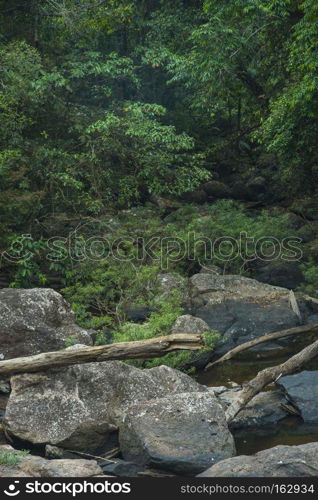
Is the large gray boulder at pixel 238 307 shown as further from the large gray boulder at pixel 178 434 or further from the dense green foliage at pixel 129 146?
the large gray boulder at pixel 178 434

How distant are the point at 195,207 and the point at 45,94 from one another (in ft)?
15.3

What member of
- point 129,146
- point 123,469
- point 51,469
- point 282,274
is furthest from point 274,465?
point 129,146

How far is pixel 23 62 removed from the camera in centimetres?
1781

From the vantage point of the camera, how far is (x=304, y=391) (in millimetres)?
10352

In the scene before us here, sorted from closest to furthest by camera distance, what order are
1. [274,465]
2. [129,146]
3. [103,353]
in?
1. [274,465]
2. [103,353]
3. [129,146]

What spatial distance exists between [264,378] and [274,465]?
3.27 m

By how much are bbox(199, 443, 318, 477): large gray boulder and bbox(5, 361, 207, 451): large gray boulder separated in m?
2.07

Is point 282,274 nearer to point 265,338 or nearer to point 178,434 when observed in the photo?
point 265,338

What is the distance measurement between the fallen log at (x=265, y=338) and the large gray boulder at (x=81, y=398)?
8.29 feet

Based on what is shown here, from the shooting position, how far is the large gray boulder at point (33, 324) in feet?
39.5

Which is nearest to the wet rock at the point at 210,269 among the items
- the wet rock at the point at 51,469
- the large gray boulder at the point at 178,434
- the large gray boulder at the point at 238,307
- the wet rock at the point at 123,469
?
the large gray boulder at the point at 238,307

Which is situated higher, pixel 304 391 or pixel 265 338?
pixel 304 391

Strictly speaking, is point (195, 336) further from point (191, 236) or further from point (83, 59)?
point (83, 59)

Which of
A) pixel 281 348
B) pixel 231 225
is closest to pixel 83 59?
pixel 231 225
